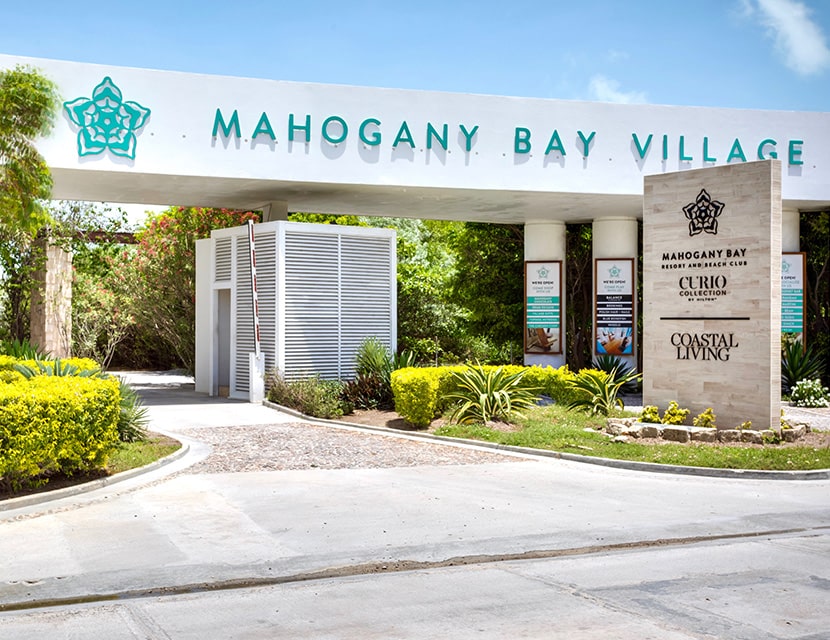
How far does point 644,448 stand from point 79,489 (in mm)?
7472

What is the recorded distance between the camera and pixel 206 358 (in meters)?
22.9

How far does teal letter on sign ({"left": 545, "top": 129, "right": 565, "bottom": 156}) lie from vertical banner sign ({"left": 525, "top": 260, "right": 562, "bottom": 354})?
15.9 ft

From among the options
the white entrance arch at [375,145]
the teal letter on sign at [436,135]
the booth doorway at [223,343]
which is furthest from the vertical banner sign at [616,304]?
the booth doorway at [223,343]

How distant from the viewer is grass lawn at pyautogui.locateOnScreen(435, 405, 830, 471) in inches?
486

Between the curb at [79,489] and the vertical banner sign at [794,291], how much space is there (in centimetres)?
1658

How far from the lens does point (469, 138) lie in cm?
2041

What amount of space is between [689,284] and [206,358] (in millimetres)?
12061

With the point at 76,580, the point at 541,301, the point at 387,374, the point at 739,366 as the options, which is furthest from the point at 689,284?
the point at 76,580

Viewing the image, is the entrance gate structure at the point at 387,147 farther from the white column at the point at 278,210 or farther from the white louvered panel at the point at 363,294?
the white louvered panel at the point at 363,294

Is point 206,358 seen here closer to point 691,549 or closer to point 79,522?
point 79,522

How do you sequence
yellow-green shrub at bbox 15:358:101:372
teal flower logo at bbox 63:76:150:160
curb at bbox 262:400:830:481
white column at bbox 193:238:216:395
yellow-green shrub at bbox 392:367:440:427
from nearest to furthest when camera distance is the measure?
curb at bbox 262:400:830:481
yellow-green shrub at bbox 15:358:101:372
yellow-green shrub at bbox 392:367:440:427
teal flower logo at bbox 63:76:150:160
white column at bbox 193:238:216:395

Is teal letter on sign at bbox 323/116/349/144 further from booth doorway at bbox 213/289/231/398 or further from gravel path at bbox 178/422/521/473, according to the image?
gravel path at bbox 178/422/521/473

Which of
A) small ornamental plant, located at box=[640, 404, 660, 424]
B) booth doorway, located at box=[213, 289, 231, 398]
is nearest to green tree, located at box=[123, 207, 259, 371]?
booth doorway, located at box=[213, 289, 231, 398]

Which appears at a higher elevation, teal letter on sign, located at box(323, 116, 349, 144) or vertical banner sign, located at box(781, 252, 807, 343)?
teal letter on sign, located at box(323, 116, 349, 144)
